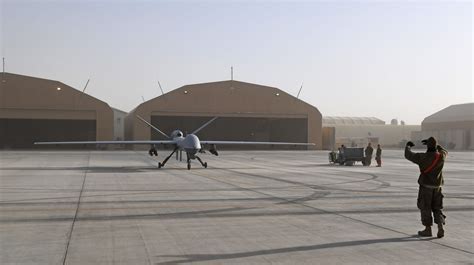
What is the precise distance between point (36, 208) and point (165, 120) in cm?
6888

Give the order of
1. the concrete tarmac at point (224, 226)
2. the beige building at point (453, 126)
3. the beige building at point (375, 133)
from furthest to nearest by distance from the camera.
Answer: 1. the beige building at point (375, 133)
2. the beige building at point (453, 126)
3. the concrete tarmac at point (224, 226)

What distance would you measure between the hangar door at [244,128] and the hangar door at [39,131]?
1225 cm

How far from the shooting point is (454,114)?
101 meters

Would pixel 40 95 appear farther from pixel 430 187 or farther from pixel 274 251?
pixel 274 251

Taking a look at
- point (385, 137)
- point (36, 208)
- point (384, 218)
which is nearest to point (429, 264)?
point (384, 218)

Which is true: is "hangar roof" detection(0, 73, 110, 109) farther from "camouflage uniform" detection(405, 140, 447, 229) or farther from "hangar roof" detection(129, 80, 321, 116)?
"camouflage uniform" detection(405, 140, 447, 229)

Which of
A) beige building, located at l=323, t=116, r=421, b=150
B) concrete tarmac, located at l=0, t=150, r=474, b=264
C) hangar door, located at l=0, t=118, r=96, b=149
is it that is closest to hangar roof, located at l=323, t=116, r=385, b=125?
beige building, located at l=323, t=116, r=421, b=150

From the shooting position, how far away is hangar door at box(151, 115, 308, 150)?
80375mm

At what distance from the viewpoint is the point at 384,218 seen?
11992 mm

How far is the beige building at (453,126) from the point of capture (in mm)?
93750

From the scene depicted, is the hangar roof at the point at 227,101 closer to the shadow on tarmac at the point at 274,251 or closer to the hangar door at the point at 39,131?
the hangar door at the point at 39,131

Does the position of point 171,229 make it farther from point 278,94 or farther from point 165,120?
point 165,120

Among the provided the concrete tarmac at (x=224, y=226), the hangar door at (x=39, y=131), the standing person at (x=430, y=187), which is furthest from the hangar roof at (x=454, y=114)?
the standing person at (x=430, y=187)

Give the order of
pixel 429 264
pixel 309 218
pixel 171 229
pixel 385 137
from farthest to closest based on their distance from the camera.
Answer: pixel 385 137 → pixel 309 218 → pixel 171 229 → pixel 429 264
